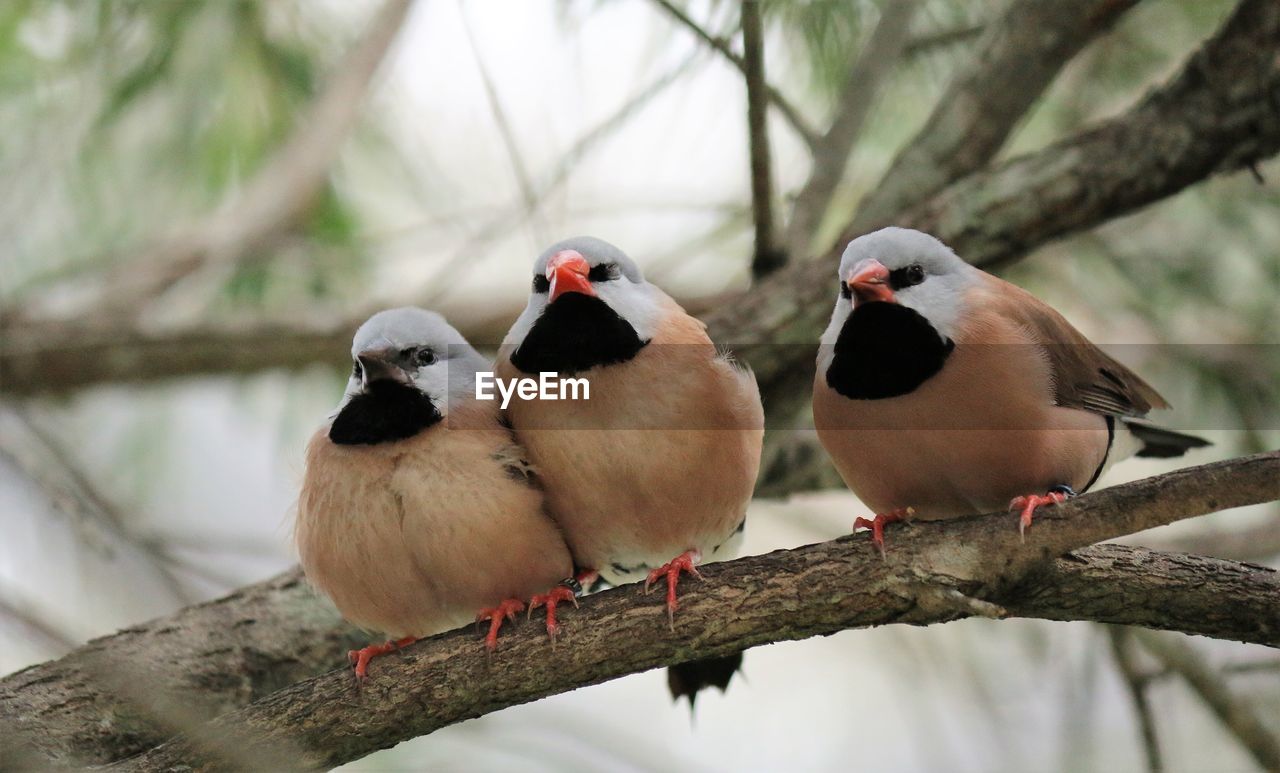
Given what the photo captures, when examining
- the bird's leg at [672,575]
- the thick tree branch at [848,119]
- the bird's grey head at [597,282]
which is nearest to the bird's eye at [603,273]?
the bird's grey head at [597,282]

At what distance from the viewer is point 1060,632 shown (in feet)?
16.0

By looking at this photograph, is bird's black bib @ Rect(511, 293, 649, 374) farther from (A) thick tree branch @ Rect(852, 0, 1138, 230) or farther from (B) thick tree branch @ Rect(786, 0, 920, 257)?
(A) thick tree branch @ Rect(852, 0, 1138, 230)

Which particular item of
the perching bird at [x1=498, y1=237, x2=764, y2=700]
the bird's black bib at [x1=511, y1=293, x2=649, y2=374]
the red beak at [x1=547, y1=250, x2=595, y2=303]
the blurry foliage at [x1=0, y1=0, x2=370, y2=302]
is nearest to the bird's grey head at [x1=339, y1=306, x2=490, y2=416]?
the perching bird at [x1=498, y1=237, x2=764, y2=700]

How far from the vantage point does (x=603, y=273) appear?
2887 millimetres

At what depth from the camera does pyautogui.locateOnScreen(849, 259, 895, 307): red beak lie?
2.52 meters

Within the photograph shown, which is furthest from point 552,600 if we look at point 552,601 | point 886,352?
point 886,352

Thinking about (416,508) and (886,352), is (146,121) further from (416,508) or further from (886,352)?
(886,352)

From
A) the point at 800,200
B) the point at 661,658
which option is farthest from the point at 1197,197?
the point at 661,658

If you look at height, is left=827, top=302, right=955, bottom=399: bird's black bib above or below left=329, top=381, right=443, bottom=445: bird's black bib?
below

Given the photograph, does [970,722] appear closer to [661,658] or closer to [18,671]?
[661,658]

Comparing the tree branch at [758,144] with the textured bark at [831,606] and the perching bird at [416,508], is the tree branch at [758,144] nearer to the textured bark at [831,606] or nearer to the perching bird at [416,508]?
the perching bird at [416,508]

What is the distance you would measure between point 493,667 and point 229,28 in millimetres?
3319

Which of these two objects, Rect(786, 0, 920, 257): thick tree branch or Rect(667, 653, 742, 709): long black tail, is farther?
Rect(786, 0, 920, 257): thick tree branch

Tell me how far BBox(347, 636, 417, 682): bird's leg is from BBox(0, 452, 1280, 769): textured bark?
0.11 ft
